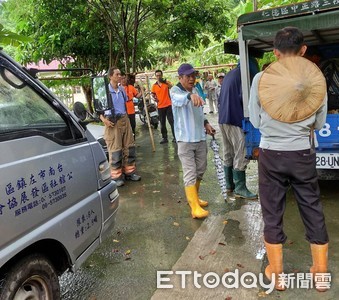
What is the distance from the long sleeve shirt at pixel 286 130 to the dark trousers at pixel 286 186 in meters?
0.05

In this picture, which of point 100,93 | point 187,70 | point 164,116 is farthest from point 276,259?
point 164,116

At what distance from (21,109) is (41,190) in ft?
1.73

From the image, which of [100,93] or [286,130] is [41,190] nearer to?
[100,93]

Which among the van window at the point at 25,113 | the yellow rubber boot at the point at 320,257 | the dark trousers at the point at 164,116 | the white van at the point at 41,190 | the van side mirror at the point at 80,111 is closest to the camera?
the white van at the point at 41,190

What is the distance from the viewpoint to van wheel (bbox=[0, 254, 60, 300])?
1854 millimetres

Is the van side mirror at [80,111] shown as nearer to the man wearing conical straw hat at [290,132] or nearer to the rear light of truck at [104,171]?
the rear light of truck at [104,171]

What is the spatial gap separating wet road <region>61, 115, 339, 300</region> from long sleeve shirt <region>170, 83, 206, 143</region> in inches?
37.0

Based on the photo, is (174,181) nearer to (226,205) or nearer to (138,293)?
(226,205)

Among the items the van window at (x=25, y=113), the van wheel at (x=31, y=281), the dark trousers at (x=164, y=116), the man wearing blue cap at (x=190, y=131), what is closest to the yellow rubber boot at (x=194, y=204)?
the man wearing blue cap at (x=190, y=131)

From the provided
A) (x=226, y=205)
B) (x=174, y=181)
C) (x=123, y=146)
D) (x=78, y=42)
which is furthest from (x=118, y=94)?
(x=78, y=42)

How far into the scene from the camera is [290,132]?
8.14 ft

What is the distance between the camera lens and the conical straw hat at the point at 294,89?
7.98 ft

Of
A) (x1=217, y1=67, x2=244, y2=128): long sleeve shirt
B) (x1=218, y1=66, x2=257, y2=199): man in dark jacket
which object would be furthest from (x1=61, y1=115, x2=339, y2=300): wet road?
(x1=217, y1=67, x2=244, y2=128): long sleeve shirt

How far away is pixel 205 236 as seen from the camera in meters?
3.65
